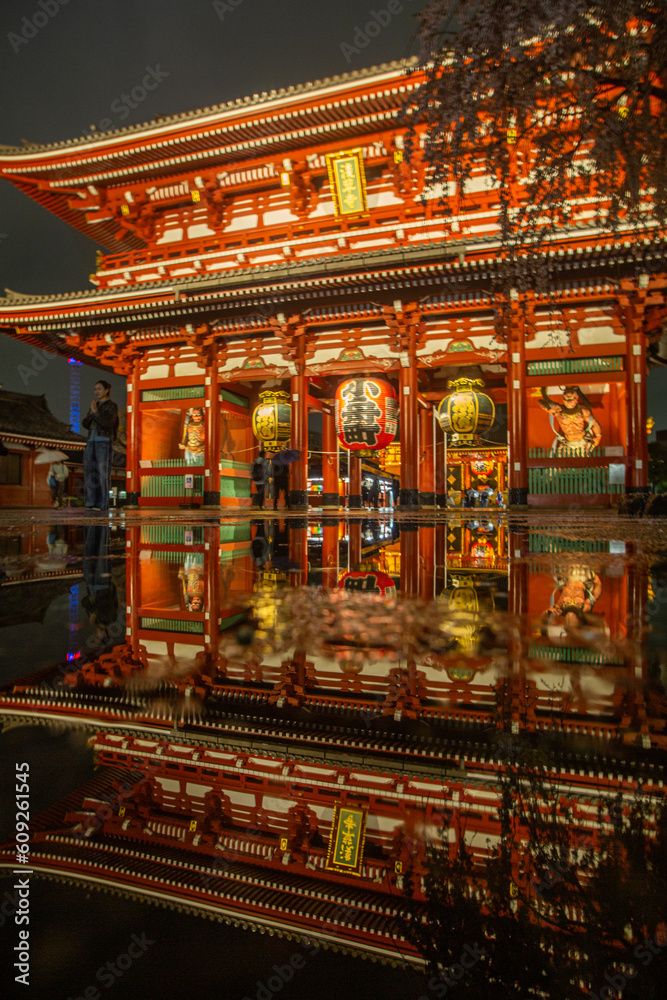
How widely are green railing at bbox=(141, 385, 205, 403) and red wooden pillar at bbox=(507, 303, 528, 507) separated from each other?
24.7 feet

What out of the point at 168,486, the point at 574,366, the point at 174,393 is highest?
the point at 174,393

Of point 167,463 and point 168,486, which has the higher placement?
point 167,463

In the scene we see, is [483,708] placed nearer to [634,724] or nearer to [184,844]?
[634,724]

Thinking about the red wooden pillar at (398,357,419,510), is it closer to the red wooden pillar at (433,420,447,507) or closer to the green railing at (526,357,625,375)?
the green railing at (526,357,625,375)

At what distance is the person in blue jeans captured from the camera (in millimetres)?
8781

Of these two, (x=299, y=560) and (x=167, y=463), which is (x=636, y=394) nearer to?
(x=299, y=560)

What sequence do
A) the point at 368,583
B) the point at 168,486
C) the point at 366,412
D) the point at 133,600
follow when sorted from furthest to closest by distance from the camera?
the point at 168,486
the point at 366,412
the point at 368,583
the point at 133,600

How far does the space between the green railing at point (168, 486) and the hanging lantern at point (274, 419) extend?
2130 mm

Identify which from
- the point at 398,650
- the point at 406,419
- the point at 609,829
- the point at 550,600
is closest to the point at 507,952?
the point at 609,829

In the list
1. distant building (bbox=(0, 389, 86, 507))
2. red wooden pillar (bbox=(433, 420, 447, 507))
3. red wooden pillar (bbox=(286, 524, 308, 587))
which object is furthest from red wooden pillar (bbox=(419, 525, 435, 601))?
distant building (bbox=(0, 389, 86, 507))

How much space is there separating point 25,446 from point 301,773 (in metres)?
24.0

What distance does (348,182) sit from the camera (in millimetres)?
11680

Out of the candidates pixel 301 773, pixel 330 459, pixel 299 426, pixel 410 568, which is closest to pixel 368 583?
pixel 410 568

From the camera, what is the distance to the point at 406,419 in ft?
37.4
